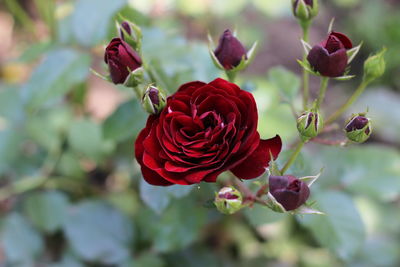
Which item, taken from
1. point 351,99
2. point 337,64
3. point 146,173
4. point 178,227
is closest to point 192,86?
point 146,173

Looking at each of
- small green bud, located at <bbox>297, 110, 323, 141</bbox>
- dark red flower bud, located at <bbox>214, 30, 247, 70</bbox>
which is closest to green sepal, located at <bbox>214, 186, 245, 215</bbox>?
small green bud, located at <bbox>297, 110, 323, 141</bbox>

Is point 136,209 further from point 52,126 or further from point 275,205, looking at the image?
point 275,205

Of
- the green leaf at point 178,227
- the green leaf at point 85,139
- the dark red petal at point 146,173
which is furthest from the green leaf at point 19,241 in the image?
the dark red petal at point 146,173

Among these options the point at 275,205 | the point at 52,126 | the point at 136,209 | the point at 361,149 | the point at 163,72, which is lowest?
the point at 136,209

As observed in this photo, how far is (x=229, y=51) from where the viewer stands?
1.00m

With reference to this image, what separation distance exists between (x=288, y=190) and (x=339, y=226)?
22.3 inches

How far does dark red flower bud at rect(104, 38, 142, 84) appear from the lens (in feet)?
3.02

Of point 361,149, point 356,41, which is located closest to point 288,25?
point 356,41

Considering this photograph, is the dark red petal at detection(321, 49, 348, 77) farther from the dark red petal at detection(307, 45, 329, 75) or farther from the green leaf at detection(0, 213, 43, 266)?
the green leaf at detection(0, 213, 43, 266)

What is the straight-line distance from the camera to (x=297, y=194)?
822mm

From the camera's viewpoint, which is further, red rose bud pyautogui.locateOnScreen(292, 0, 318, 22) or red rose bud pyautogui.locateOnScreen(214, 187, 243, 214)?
red rose bud pyautogui.locateOnScreen(292, 0, 318, 22)

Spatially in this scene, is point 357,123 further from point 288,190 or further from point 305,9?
point 305,9

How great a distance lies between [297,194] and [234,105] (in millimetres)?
194

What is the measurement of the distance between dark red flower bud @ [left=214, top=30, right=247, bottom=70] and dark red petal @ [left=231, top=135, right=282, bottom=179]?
0.23 metres
